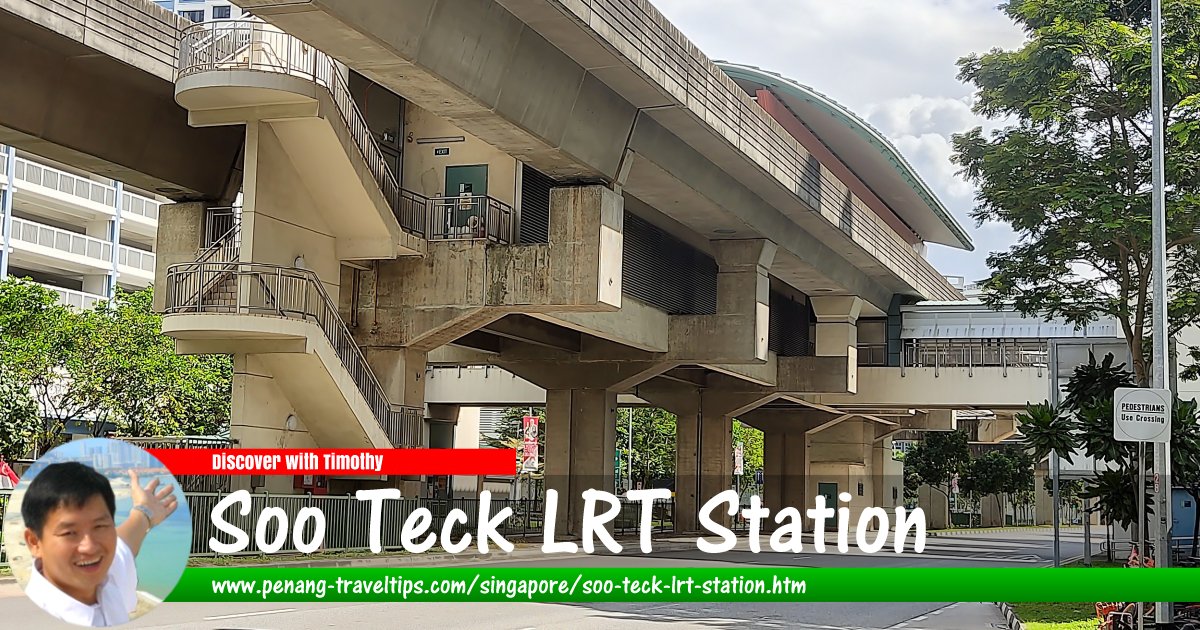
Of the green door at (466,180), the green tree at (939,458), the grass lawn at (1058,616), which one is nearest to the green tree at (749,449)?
the green tree at (939,458)

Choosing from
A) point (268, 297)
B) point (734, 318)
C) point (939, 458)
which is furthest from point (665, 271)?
point (939, 458)

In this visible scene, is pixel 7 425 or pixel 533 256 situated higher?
pixel 533 256

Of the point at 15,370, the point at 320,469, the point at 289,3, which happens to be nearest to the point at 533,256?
the point at 320,469

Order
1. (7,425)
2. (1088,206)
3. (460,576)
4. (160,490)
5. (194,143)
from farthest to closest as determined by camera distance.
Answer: (7,425), (194,143), (1088,206), (460,576), (160,490)

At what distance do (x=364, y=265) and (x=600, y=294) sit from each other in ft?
19.6

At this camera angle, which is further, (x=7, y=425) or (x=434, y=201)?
(x=7, y=425)

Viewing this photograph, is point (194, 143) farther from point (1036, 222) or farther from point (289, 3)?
point (1036, 222)

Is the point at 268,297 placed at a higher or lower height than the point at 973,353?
lower

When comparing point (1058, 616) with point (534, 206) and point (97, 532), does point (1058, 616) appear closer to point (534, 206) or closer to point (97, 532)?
point (97, 532)

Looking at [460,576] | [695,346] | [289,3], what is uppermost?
[289,3]

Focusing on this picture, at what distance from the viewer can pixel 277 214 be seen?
26.5 m

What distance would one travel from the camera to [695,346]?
37.1 meters

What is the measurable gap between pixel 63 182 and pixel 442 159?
39.0 meters

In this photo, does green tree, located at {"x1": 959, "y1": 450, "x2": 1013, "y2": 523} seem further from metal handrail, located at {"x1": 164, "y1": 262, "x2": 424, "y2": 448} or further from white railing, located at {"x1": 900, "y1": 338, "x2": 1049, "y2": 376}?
metal handrail, located at {"x1": 164, "y1": 262, "x2": 424, "y2": 448}
